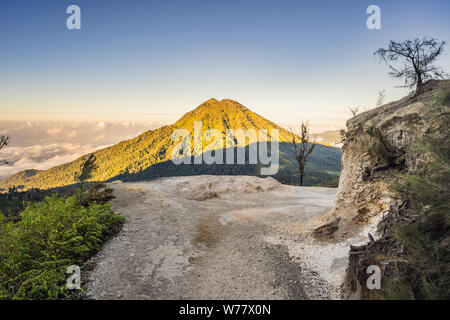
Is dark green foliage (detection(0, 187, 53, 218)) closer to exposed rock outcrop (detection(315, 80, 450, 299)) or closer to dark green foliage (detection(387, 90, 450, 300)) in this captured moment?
exposed rock outcrop (detection(315, 80, 450, 299))

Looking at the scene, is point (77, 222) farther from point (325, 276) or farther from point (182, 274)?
point (325, 276)

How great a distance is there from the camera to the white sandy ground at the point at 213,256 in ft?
19.8

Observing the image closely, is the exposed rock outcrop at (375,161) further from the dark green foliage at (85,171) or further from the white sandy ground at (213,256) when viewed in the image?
the dark green foliage at (85,171)

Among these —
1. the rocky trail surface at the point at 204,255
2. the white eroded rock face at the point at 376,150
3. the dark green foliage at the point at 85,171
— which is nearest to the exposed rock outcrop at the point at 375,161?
the white eroded rock face at the point at 376,150

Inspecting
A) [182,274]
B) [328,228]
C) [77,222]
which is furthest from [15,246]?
[328,228]

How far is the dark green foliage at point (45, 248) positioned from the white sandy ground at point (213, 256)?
746 millimetres

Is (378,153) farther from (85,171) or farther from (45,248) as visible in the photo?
(85,171)

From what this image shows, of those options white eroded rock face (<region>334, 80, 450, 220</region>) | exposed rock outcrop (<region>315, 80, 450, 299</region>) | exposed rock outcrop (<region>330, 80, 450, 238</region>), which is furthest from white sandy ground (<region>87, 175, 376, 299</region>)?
white eroded rock face (<region>334, 80, 450, 220</region>)

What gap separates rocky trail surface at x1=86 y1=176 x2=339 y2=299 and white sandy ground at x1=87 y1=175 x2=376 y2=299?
3 cm

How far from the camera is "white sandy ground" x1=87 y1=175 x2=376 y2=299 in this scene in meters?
6.05

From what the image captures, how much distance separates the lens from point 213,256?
8.52m

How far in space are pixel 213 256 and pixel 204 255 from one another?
362 millimetres

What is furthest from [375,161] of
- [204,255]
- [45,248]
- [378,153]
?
[45,248]

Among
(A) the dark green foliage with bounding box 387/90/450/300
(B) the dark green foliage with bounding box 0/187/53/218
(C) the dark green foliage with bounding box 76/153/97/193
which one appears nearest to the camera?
(A) the dark green foliage with bounding box 387/90/450/300
